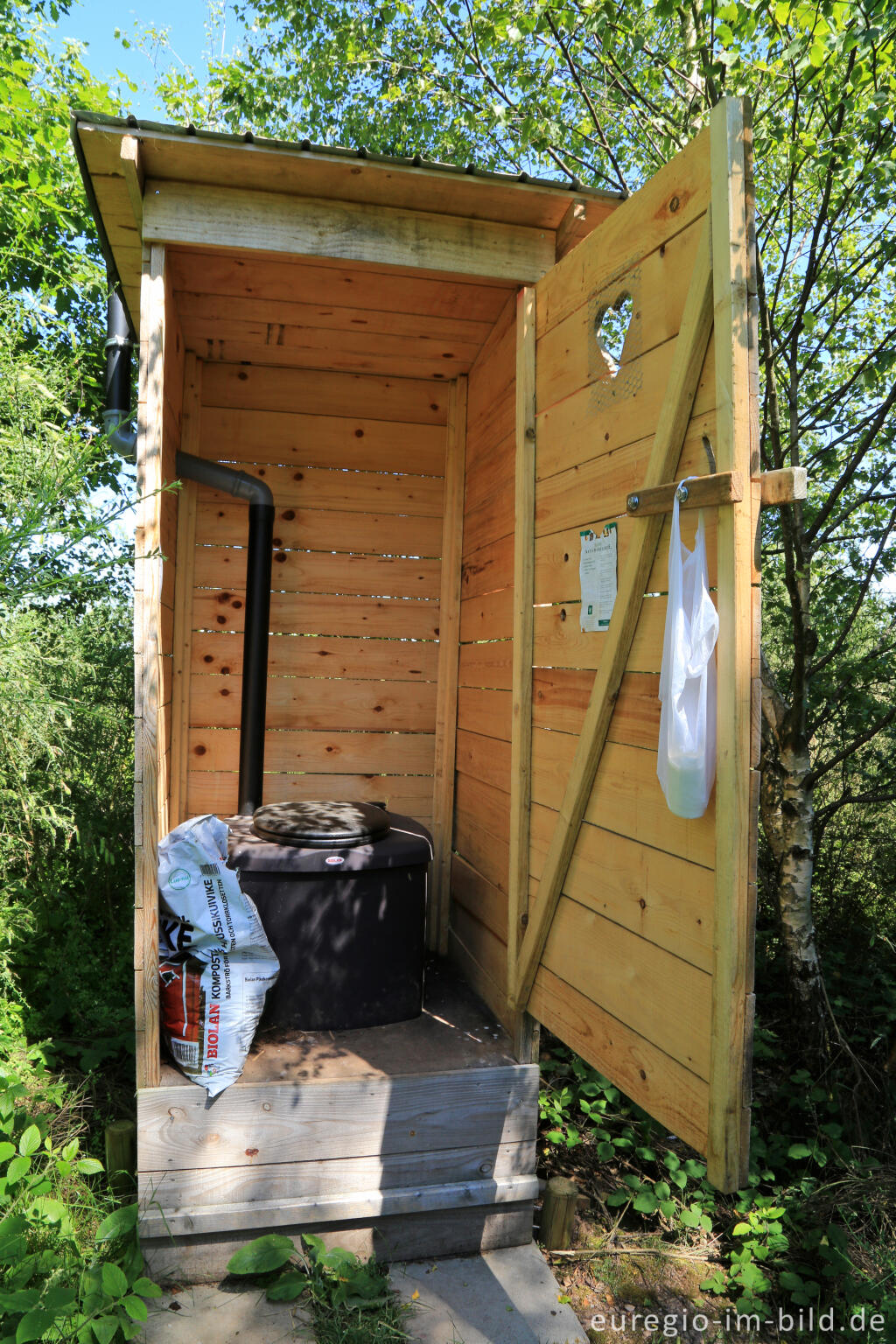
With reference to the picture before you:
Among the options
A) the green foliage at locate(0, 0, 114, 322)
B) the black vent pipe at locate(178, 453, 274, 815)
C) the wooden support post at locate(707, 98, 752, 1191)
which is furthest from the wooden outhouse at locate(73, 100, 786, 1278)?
the green foliage at locate(0, 0, 114, 322)

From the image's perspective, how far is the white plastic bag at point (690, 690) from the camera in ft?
5.61

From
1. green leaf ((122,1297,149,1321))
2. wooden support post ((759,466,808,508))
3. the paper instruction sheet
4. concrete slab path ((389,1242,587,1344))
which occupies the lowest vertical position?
concrete slab path ((389,1242,587,1344))

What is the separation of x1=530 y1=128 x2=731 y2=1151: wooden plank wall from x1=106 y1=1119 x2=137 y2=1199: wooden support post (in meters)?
1.32

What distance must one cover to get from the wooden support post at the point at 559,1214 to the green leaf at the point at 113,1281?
1.26 meters

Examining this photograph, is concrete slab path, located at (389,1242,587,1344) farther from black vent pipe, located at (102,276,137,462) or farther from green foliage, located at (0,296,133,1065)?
black vent pipe, located at (102,276,137,462)

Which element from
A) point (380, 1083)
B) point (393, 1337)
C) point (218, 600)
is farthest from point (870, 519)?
point (393, 1337)

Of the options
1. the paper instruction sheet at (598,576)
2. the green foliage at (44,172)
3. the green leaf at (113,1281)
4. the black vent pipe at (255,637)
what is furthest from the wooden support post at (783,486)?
the green foliage at (44,172)

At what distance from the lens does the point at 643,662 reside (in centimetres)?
201

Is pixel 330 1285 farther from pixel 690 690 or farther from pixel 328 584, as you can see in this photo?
pixel 328 584

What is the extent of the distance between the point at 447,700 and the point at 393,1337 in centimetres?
216

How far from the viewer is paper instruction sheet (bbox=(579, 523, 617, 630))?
2.18 meters

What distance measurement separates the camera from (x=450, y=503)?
3.70 meters

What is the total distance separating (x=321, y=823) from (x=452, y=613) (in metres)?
1.20

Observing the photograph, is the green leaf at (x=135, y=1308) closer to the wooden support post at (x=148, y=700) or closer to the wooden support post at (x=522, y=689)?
the wooden support post at (x=148, y=700)
